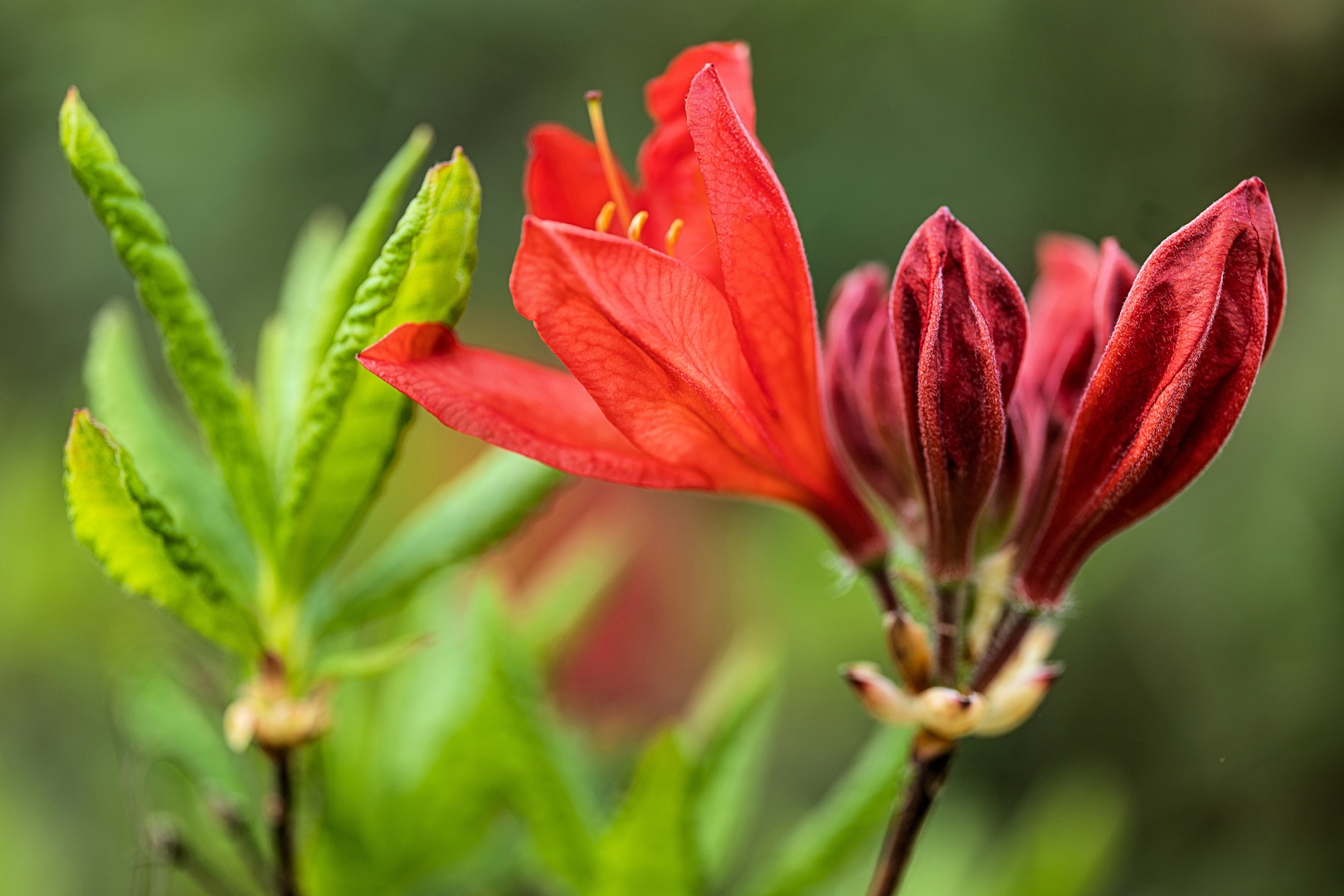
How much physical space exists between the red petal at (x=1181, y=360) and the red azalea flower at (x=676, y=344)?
21 centimetres

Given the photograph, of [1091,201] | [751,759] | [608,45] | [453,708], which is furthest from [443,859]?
[608,45]

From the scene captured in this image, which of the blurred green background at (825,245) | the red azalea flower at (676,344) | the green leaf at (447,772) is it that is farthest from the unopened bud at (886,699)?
the blurred green background at (825,245)

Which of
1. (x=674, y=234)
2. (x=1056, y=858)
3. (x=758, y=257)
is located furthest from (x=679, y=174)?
(x=1056, y=858)

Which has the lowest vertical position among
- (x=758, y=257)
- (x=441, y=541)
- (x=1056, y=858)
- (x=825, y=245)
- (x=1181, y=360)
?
(x=1056, y=858)

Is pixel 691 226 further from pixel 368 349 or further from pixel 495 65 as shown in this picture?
pixel 495 65

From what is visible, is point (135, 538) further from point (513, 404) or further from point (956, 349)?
point (956, 349)

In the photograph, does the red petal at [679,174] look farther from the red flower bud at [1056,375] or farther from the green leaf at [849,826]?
the green leaf at [849,826]

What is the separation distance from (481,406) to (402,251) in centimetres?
12

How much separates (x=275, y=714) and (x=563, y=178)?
1.63 feet

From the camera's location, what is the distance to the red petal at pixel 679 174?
971 mm

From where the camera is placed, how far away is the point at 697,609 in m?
2.81

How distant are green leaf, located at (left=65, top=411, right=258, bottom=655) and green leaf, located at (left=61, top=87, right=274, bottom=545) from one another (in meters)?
0.08

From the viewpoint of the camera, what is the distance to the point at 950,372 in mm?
864

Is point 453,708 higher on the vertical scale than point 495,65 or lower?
lower
